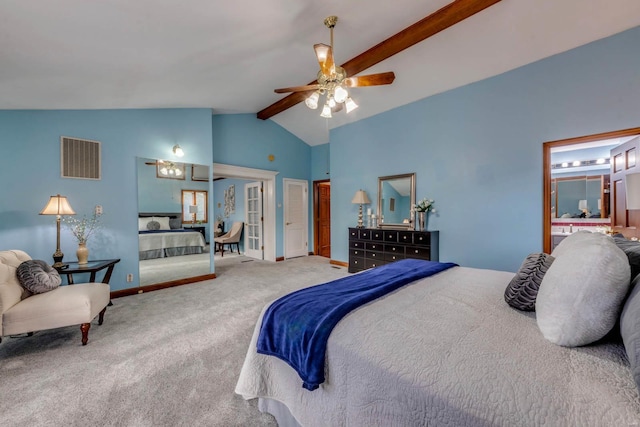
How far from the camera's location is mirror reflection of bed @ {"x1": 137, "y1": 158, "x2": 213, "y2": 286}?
3.94 m

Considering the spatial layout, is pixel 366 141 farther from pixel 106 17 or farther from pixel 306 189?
pixel 106 17

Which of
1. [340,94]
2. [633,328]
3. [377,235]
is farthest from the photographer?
[377,235]

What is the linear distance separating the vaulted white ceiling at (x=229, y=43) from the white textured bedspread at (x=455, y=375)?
2.70 meters

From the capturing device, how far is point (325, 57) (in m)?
2.32

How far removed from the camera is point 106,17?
1947 millimetres

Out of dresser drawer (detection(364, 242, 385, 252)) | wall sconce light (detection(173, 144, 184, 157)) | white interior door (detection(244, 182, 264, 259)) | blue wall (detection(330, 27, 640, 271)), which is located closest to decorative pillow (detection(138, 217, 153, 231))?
wall sconce light (detection(173, 144, 184, 157))

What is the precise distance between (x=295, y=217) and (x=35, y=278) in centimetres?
473

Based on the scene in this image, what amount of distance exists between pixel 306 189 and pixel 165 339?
4.85m

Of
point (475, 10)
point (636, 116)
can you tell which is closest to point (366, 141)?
point (475, 10)

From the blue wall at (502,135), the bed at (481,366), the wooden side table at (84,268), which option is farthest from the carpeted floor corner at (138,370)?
the blue wall at (502,135)

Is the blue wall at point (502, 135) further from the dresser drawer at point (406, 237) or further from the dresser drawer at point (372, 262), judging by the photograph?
the dresser drawer at point (372, 262)

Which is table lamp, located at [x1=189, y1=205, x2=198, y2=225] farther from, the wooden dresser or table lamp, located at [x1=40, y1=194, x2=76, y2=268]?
the wooden dresser

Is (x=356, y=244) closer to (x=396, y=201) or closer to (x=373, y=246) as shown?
(x=373, y=246)

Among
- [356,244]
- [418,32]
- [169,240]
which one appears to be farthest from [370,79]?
[169,240]
